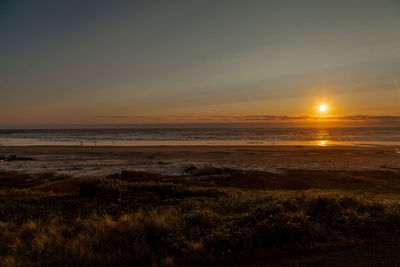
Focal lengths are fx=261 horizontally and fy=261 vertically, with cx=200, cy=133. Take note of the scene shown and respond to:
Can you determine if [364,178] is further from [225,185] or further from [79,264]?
[79,264]

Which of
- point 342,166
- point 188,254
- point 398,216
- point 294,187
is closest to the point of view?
point 188,254

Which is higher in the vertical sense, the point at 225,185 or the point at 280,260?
the point at 280,260

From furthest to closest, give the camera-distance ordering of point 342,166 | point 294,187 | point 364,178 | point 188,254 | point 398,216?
point 342,166 < point 364,178 < point 294,187 < point 398,216 < point 188,254

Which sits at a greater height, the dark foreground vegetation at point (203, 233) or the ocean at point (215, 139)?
the dark foreground vegetation at point (203, 233)

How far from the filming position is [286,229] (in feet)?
21.3

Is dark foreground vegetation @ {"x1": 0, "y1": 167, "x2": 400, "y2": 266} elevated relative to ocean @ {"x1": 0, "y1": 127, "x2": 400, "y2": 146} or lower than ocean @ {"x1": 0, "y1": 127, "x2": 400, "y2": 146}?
elevated

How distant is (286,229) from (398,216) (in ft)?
11.2

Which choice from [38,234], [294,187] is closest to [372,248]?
[38,234]

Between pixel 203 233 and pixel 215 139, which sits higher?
pixel 203 233

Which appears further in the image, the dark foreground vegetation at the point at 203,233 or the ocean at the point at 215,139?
the ocean at the point at 215,139

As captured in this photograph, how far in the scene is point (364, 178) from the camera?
18656 mm

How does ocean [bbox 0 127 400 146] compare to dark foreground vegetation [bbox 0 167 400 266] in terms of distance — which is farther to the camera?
ocean [bbox 0 127 400 146]

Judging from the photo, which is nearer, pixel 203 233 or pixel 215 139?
pixel 203 233

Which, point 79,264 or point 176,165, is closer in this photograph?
point 79,264
